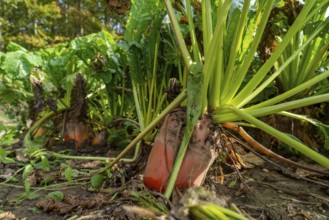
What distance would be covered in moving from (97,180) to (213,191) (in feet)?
2.42

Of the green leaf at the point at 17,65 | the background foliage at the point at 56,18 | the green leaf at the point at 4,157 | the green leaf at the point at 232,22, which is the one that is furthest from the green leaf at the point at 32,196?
the background foliage at the point at 56,18

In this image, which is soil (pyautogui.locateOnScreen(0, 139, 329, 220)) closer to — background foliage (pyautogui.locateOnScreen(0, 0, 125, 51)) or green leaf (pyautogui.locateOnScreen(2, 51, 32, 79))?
green leaf (pyautogui.locateOnScreen(2, 51, 32, 79))

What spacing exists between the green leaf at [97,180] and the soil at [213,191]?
1.3 inches

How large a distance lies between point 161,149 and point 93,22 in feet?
33.6

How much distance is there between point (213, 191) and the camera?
1.11 m

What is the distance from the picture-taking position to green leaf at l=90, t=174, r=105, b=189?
1.63 metres

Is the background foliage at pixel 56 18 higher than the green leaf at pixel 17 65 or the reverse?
higher

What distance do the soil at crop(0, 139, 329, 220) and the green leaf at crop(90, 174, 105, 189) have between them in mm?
34

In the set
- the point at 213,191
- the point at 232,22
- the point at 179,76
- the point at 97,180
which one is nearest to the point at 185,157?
the point at 213,191

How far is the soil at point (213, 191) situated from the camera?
4.09 ft

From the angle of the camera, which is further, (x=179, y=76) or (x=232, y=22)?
(x=179, y=76)

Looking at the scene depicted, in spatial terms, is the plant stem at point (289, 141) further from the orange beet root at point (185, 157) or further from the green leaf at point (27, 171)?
the green leaf at point (27, 171)

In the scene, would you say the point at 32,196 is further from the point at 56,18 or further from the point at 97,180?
the point at 56,18

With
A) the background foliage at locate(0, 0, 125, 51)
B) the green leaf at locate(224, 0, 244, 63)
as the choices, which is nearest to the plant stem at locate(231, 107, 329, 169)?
the green leaf at locate(224, 0, 244, 63)
